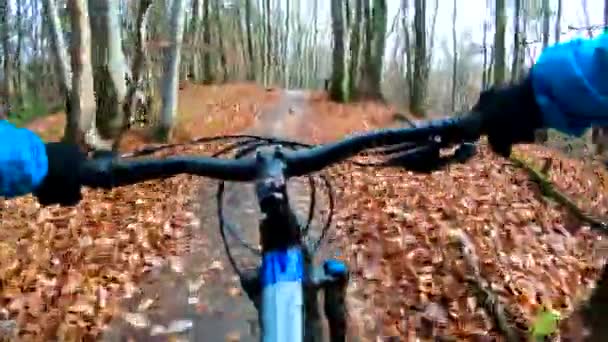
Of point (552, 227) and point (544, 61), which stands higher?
point (544, 61)

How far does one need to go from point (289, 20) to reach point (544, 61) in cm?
6912

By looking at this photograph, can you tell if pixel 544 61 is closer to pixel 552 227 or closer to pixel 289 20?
pixel 552 227

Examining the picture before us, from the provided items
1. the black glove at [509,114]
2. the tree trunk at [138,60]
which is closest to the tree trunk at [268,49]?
the tree trunk at [138,60]

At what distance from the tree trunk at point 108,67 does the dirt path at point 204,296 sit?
23.0 ft

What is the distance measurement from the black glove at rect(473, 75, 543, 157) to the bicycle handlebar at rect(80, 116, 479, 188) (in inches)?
6.9

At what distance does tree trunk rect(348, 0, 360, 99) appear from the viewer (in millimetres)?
25328

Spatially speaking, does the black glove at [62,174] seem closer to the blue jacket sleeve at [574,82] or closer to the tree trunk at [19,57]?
the blue jacket sleeve at [574,82]

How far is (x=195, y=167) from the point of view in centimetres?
215

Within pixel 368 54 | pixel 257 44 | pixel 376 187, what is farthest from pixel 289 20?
pixel 376 187

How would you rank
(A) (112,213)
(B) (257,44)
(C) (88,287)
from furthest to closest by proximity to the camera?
(B) (257,44), (A) (112,213), (C) (88,287)

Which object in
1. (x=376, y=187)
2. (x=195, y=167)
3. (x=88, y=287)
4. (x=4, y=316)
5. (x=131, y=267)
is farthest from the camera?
(x=376, y=187)

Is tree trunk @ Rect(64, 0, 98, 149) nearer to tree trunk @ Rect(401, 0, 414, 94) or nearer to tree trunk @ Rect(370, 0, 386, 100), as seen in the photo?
tree trunk @ Rect(370, 0, 386, 100)

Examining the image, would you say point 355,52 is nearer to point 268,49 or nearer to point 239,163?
point 239,163

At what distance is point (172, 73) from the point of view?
18.1m
